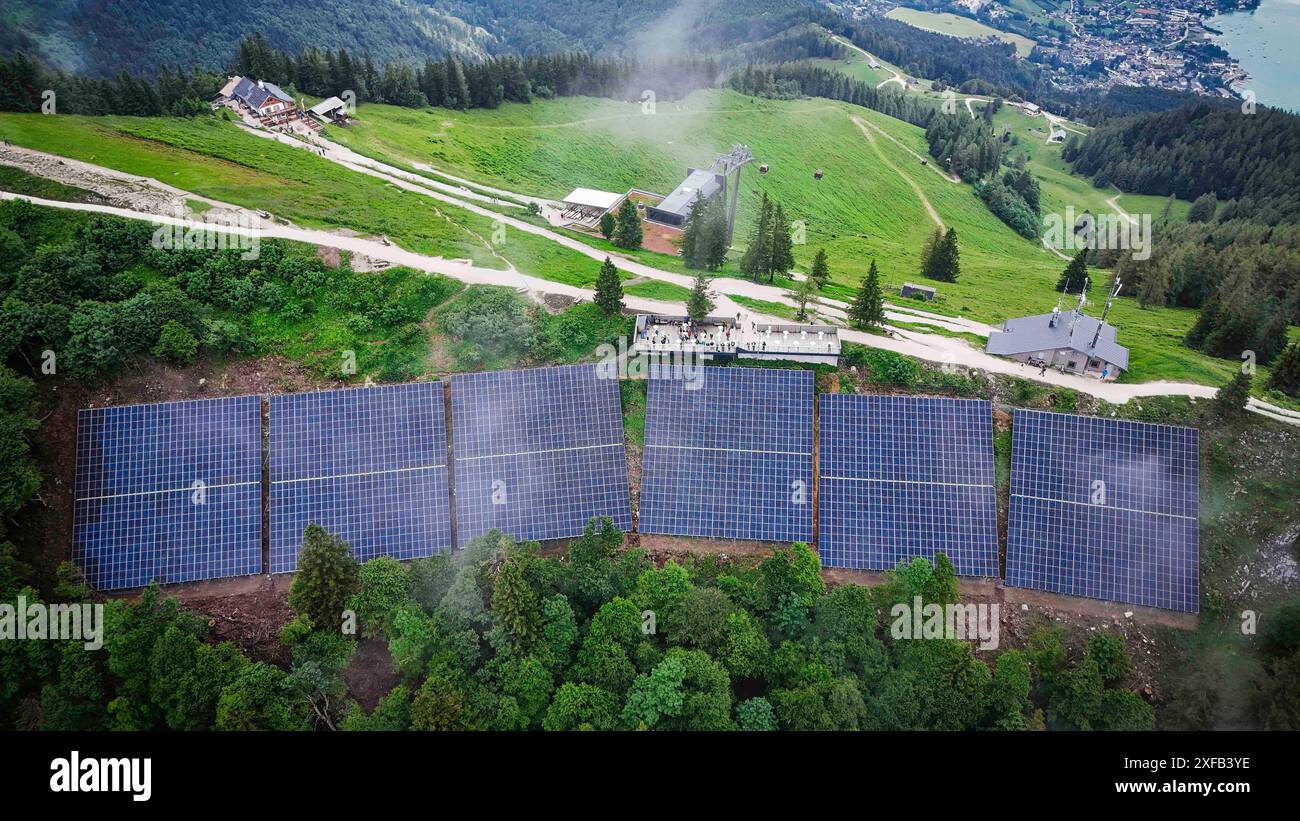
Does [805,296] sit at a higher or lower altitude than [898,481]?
higher

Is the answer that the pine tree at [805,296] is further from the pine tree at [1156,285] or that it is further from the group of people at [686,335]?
the pine tree at [1156,285]

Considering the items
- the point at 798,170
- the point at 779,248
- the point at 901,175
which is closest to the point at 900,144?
the point at 901,175

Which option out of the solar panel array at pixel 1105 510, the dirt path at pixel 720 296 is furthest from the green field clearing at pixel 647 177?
the solar panel array at pixel 1105 510

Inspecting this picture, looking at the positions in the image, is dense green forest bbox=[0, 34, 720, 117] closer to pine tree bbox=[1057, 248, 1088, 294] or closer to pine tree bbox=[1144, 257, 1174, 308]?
pine tree bbox=[1057, 248, 1088, 294]

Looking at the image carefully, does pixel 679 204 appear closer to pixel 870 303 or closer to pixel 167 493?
pixel 870 303

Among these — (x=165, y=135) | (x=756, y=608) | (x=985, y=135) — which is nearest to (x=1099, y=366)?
(x=756, y=608)
